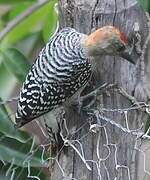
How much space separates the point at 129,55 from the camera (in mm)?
2639

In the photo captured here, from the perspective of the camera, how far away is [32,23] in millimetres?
3549

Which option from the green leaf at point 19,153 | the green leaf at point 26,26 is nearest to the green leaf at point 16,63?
the green leaf at point 19,153

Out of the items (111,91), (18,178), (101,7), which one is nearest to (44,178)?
(18,178)

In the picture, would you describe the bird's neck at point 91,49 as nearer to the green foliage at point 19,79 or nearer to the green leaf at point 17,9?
the green foliage at point 19,79

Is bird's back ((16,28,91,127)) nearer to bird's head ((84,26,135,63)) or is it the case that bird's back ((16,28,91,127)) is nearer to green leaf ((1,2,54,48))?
bird's head ((84,26,135,63))

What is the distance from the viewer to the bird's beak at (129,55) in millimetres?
2626

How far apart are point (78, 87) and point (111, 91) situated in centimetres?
18

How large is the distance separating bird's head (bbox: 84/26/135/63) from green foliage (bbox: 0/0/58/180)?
38cm

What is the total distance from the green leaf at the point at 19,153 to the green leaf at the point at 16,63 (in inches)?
11.6

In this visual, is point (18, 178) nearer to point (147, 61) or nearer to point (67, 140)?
point (67, 140)

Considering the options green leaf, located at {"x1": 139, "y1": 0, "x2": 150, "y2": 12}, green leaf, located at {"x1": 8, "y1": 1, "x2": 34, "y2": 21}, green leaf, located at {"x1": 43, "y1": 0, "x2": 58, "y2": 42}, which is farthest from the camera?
green leaf, located at {"x1": 8, "y1": 1, "x2": 34, "y2": 21}

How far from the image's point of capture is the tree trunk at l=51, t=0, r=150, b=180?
8.70 ft

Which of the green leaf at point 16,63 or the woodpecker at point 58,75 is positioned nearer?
the woodpecker at point 58,75

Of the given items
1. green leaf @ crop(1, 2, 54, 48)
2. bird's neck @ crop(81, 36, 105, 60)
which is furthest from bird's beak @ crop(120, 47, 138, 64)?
green leaf @ crop(1, 2, 54, 48)
